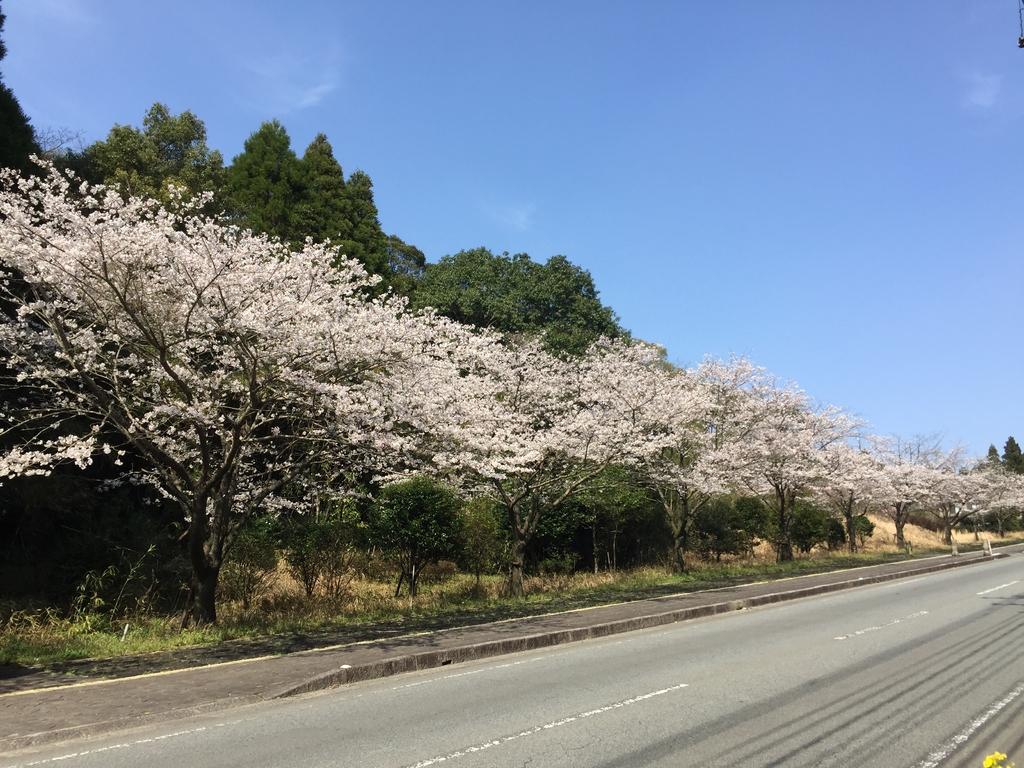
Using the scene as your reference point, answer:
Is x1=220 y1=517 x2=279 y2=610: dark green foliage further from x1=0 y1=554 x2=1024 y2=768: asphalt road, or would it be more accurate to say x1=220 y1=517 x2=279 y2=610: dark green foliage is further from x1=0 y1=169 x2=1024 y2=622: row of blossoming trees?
x1=0 y1=554 x2=1024 y2=768: asphalt road

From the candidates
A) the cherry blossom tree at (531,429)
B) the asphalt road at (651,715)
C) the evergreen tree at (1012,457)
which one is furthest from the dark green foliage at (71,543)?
the evergreen tree at (1012,457)

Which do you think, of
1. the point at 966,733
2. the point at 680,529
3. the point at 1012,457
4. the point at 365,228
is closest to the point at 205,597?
the point at 966,733

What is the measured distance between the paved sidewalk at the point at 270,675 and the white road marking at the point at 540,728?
314 centimetres

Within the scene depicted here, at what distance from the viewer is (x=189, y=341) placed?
11.1m

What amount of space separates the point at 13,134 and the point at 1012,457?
322 ft

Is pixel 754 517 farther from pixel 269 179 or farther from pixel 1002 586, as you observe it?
pixel 269 179

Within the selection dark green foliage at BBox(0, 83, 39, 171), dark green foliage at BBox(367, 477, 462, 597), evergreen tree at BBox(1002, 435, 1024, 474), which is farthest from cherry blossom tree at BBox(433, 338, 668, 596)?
evergreen tree at BBox(1002, 435, 1024, 474)

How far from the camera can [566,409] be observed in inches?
785

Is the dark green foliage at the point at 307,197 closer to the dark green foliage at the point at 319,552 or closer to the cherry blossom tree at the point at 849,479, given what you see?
the dark green foliage at the point at 319,552

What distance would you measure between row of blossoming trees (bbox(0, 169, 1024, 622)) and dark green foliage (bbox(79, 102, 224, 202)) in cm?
937

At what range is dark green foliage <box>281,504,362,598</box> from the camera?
52.8ft

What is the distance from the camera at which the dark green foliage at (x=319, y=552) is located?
634 inches

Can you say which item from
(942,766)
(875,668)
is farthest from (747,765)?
(875,668)

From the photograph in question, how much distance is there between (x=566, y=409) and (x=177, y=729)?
570 inches
